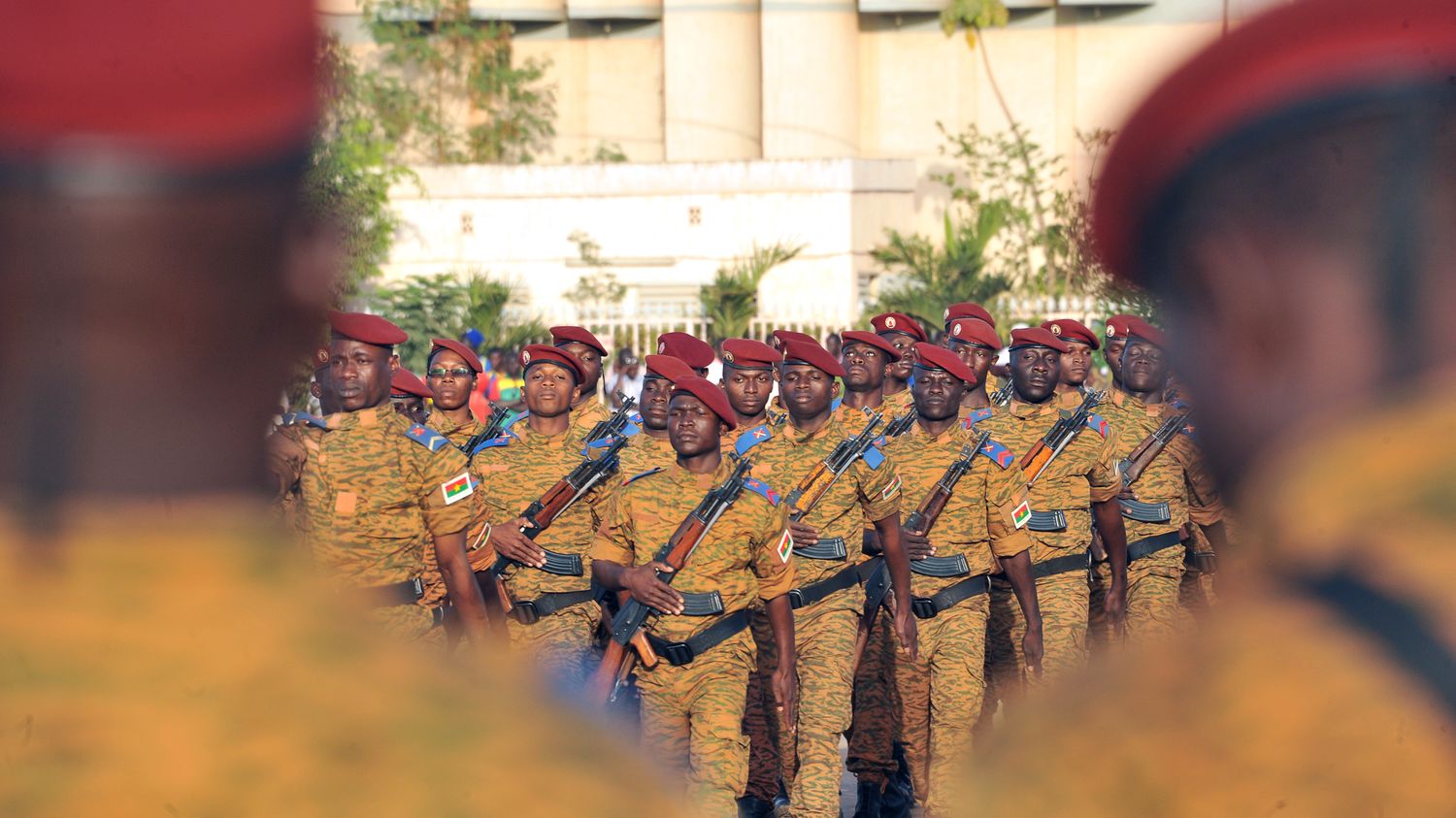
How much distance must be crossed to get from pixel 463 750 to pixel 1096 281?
0.87m

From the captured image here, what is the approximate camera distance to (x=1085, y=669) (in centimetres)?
160

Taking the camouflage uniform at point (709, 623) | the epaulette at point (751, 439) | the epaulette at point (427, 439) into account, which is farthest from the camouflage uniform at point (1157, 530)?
the epaulette at point (427, 439)

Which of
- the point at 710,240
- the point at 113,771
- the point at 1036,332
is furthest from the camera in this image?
the point at 710,240

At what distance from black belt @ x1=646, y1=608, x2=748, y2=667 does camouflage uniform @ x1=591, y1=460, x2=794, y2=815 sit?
2 cm

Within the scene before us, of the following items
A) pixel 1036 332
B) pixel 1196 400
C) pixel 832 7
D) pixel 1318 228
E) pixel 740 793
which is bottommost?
pixel 740 793

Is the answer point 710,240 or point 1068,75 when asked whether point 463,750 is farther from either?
point 1068,75

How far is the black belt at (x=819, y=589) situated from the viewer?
8.23 m

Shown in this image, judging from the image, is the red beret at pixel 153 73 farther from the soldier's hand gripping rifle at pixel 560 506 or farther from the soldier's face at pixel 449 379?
the soldier's face at pixel 449 379

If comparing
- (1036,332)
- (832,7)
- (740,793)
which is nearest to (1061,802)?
(740,793)

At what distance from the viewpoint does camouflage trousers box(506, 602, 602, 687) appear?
8711 mm

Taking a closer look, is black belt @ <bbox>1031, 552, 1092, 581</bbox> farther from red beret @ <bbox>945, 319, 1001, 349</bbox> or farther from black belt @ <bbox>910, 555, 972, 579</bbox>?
red beret @ <bbox>945, 319, 1001, 349</bbox>

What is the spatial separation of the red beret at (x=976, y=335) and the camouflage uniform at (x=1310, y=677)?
9402mm

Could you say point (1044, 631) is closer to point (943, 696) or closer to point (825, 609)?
point (943, 696)

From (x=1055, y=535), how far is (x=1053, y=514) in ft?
0.35
